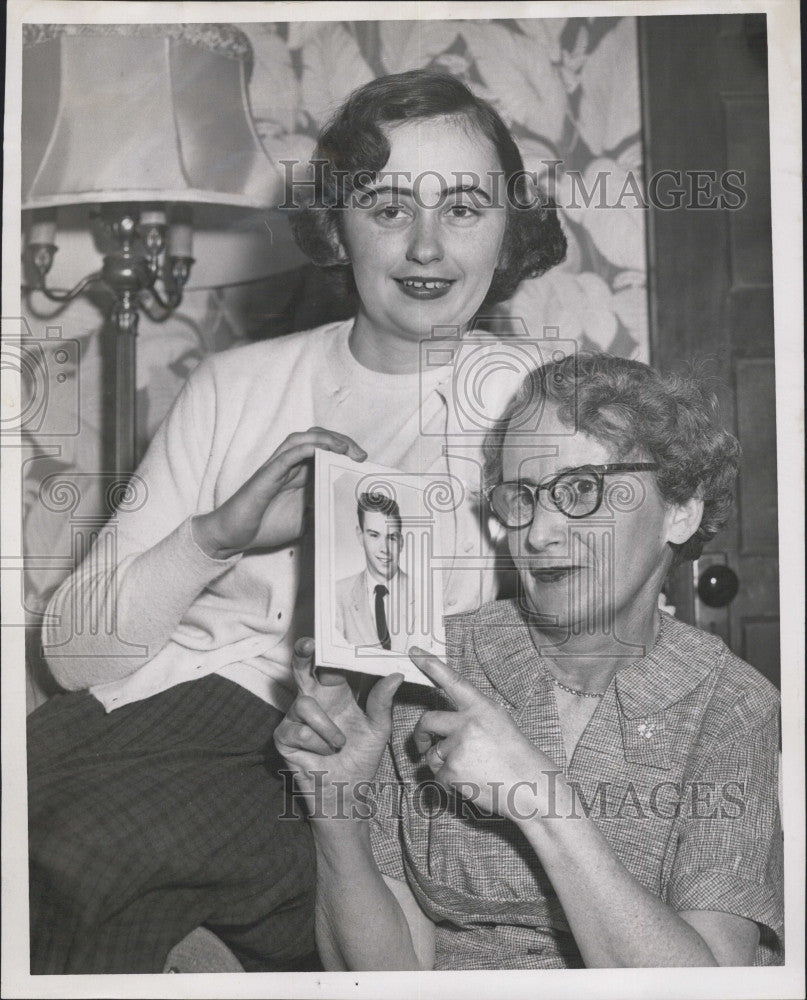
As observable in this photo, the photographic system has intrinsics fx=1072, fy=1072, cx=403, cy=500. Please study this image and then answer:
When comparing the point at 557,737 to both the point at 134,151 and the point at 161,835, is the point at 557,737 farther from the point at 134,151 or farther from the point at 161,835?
the point at 134,151

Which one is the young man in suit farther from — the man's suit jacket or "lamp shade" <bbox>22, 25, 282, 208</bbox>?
"lamp shade" <bbox>22, 25, 282, 208</bbox>

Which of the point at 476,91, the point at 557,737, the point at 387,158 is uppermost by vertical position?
the point at 476,91

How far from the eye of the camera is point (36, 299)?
1521 millimetres

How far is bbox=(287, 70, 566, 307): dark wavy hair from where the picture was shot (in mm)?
1463

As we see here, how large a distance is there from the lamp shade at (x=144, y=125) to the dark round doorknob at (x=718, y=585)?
744 mm

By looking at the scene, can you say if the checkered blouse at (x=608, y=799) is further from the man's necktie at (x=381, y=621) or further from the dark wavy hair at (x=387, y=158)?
the dark wavy hair at (x=387, y=158)

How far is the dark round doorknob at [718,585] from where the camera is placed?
1529mm

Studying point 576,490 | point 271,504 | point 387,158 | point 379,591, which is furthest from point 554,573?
point 387,158

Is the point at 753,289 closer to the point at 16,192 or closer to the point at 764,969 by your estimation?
the point at 764,969

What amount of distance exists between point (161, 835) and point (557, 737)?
519 millimetres

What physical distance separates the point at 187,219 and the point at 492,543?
64cm

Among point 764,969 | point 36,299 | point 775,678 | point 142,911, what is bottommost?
point 764,969

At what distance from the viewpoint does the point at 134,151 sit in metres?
1.53

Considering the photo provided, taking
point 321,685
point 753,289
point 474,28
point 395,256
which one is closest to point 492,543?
point 321,685
